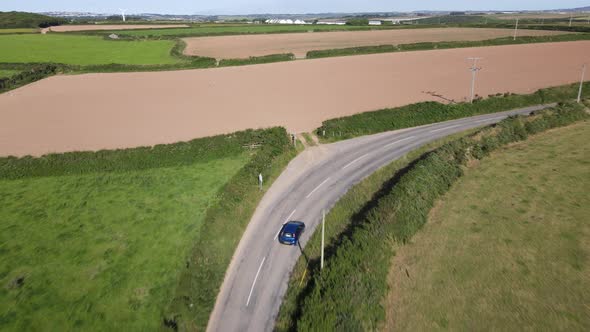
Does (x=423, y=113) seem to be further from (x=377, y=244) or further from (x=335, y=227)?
(x=377, y=244)

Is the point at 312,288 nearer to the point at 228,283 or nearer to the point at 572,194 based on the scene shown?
the point at 228,283

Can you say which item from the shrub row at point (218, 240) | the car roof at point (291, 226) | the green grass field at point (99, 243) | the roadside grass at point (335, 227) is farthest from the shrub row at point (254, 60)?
the car roof at point (291, 226)

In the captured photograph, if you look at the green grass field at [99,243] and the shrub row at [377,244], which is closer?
the shrub row at [377,244]

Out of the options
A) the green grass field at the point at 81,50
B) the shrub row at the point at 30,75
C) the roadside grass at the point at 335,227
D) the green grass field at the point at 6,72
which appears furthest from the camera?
the green grass field at the point at 81,50

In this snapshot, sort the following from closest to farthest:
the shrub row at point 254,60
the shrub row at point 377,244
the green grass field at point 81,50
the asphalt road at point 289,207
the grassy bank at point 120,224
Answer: the shrub row at point 377,244
the asphalt road at point 289,207
the grassy bank at point 120,224
the shrub row at point 254,60
the green grass field at point 81,50

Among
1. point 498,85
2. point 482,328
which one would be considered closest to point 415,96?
point 498,85

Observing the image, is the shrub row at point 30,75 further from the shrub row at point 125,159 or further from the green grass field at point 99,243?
the green grass field at point 99,243

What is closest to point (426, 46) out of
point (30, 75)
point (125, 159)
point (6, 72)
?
point (125, 159)

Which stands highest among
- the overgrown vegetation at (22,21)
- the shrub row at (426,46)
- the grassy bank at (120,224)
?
the overgrown vegetation at (22,21)
